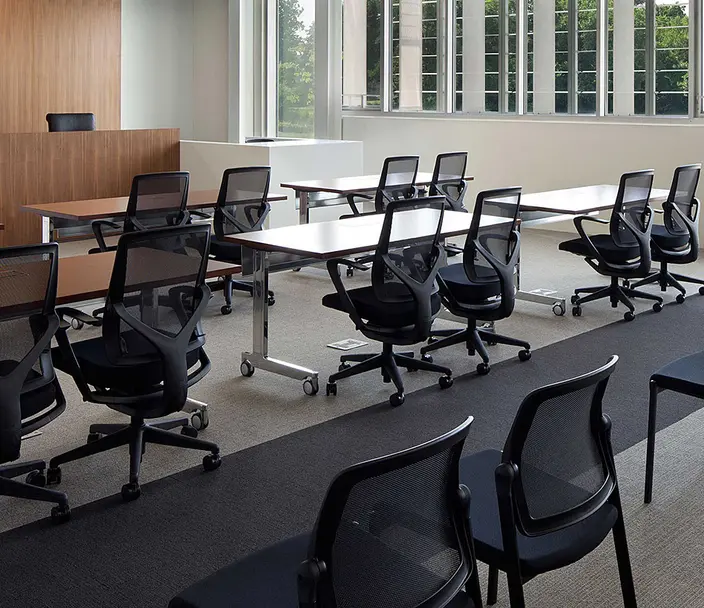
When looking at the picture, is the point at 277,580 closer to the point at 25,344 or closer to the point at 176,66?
the point at 25,344

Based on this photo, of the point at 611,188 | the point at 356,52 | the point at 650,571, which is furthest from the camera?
the point at 356,52

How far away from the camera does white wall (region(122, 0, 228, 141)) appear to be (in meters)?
12.2

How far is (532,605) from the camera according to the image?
2.79 meters

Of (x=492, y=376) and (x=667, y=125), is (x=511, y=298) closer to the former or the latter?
(x=492, y=376)

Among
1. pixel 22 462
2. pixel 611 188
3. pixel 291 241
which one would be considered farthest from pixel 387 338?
pixel 611 188

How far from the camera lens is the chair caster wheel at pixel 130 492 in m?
3.49

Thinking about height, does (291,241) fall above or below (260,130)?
below

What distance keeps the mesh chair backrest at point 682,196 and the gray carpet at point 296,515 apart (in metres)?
2.11

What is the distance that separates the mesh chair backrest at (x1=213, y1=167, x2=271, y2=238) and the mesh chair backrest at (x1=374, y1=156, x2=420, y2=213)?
3.59ft

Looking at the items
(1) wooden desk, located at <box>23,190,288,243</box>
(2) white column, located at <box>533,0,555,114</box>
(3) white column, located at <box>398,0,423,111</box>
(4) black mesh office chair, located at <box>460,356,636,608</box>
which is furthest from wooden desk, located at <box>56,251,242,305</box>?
(3) white column, located at <box>398,0,423,111</box>

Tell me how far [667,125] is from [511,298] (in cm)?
514

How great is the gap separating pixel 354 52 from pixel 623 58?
3.41 metres

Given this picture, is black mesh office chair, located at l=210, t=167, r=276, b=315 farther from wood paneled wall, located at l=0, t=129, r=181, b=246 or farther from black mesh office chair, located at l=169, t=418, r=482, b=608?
black mesh office chair, located at l=169, t=418, r=482, b=608

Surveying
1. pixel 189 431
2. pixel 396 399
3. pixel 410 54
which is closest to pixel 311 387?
pixel 396 399
